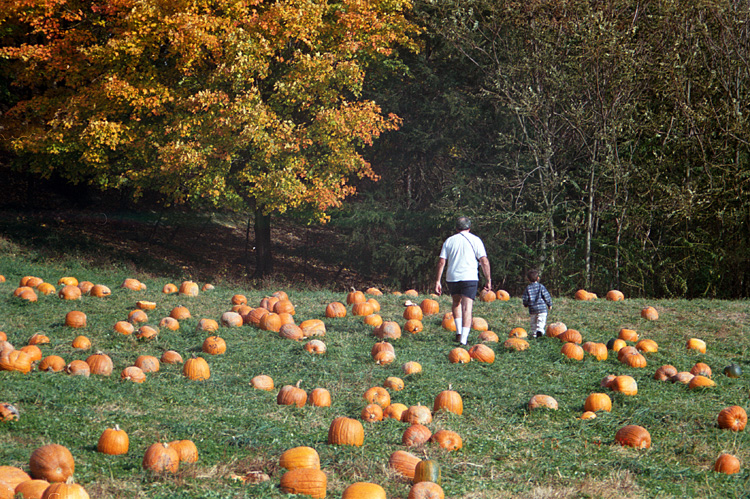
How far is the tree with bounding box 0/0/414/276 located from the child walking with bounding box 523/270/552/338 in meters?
6.53

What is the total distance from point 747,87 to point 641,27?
2435 millimetres

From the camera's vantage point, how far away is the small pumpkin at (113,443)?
421cm

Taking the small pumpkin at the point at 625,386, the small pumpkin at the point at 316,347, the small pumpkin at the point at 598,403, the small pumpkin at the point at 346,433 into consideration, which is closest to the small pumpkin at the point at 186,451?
the small pumpkin at the point at 346,433

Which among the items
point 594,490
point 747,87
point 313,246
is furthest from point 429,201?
point 594,490

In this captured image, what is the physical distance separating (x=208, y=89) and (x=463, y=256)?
7.87 meters

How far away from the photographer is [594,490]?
13.1 ft

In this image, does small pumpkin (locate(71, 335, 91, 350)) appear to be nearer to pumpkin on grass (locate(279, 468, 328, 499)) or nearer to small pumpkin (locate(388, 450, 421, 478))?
pumpkin on grass (locate(279, 468, 328, 499))

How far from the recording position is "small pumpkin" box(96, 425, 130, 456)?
4211 mm

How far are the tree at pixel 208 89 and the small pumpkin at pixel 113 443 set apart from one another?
9278 mm

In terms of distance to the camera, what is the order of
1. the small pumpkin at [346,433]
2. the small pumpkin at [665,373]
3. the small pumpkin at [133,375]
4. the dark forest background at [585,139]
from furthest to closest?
the dark forest background at [585,139] < the small pumpkin at [665,373] < the small pumpkin at [133,375] < the small pumpkin at [346,433]

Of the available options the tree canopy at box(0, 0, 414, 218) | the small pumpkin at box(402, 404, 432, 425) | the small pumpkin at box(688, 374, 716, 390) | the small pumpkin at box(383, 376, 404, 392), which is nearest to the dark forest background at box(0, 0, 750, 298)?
the tree canopy at box(0, 0, 414, 218)

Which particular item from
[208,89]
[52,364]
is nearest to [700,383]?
[52,364]

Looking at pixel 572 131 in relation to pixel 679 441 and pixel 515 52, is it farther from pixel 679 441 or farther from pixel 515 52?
pixel 679 441

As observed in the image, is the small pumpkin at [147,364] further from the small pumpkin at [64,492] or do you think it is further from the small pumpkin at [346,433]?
the small pumpkin at [64,492]
